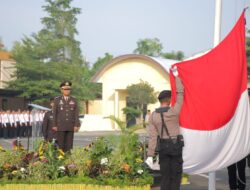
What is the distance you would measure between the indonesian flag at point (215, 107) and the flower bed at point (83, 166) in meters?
1.25

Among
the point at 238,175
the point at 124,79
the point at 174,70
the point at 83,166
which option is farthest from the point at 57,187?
the point at 124,79

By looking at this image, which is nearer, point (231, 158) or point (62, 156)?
point (231, 158)

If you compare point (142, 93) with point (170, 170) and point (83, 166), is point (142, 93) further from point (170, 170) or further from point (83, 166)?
point (170, 170)

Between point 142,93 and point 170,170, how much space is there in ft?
129

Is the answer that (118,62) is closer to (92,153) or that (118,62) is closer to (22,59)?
(22,59)

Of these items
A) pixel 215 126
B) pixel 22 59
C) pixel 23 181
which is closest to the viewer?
pixel 215 126

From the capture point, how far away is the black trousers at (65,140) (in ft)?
36.7

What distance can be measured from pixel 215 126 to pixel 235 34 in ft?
4.63

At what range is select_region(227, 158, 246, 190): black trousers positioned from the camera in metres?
9.20

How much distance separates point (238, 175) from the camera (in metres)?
9.25

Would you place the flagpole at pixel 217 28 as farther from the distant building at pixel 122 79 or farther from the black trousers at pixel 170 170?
the distant building at pixel 122 79

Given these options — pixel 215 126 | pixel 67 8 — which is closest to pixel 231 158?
pixel 215 126

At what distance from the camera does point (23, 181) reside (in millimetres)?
8641

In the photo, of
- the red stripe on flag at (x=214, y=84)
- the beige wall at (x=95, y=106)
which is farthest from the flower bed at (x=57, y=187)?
the beige wall at (x=95, y=106)
